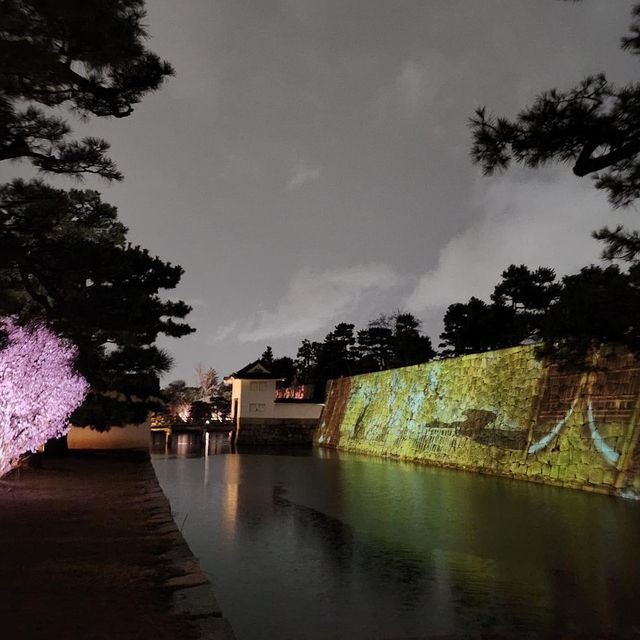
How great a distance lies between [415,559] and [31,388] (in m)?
6.97

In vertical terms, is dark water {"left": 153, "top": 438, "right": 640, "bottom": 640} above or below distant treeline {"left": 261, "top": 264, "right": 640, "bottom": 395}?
below

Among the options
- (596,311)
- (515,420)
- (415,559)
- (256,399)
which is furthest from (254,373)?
(596,311)

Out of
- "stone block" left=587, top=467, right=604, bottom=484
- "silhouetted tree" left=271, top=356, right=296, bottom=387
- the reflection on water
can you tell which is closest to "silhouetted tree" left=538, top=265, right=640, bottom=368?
"stone block" left=587, top=467, right=604, bottom=484

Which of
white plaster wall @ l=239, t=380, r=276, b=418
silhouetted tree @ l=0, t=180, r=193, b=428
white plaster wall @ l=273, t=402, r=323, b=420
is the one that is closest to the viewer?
silhouetted tree @ l=0, t=180, r=193, b=428

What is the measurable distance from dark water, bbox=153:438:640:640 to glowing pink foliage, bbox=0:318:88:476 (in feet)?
8.68

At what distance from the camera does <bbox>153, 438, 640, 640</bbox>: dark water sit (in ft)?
12.8

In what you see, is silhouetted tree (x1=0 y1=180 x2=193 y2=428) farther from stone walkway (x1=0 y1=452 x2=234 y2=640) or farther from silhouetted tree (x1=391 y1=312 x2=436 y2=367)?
silhouetted tree (x1=391 y1=312 x2=436 y2=367)

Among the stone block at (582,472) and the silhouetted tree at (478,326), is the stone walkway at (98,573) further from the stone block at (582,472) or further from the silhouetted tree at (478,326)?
the silhouetted tree at (478,326)

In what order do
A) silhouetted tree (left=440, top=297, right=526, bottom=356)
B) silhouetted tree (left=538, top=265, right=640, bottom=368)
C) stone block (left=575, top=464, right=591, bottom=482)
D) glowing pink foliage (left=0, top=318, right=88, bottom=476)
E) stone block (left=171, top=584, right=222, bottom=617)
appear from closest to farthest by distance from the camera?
stone block (left=171, top=584, right=222, bottom=617) < silhouetted tree (left=538, top=265, right=640, bottom=368) < glowing pink foliage (left=0, top=318, right=88, bottom=476) < stone block (left=575, top=464, right=591, bottom=482) < silhouetted tree (left=440, top=297, right=526, bottom=356)

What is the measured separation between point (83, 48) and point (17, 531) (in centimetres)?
479

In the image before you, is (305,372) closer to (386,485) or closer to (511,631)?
(386,485)

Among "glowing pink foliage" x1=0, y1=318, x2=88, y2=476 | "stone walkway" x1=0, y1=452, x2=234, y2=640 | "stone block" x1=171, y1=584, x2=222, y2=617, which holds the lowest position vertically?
"stone block" x1=171, y1=584, x2=222, y2=617

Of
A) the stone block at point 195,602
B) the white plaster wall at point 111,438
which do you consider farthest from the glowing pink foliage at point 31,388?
the white plaster wall at point 111,438

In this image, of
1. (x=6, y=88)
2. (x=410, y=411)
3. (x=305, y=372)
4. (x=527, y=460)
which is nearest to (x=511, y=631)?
(x=6, y=88)
